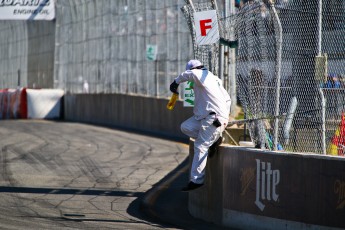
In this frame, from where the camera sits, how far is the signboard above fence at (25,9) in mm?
29781

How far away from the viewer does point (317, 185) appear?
883 centimetres

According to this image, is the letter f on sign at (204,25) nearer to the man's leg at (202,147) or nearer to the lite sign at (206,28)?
the lite sign at (206,28)

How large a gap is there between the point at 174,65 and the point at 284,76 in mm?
15271

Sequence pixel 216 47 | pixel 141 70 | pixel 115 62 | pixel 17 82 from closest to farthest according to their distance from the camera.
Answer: pixel 216 47 → pixel 141 70 → pixel 115 62 → pixel 17 82

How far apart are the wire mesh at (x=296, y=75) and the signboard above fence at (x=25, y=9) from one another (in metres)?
20.1

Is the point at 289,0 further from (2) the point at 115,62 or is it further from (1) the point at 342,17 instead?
(2) the point at 115,62

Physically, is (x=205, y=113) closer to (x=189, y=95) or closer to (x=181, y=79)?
(x=181, y=79)

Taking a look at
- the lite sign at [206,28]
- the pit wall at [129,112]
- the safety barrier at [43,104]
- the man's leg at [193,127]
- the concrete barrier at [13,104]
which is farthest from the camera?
the concrete barrier at [13,104]

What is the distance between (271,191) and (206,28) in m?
3.55

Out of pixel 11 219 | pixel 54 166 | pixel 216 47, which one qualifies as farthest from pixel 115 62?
pixel 11 219

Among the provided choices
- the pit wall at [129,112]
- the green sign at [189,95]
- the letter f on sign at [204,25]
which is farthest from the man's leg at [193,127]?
the pit wall at [129,112]

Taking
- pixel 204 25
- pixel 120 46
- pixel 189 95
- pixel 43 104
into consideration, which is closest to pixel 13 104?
pixel 43 104

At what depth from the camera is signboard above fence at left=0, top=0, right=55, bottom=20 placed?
29.8 meters

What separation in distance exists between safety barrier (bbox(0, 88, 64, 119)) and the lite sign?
68.5 feet
